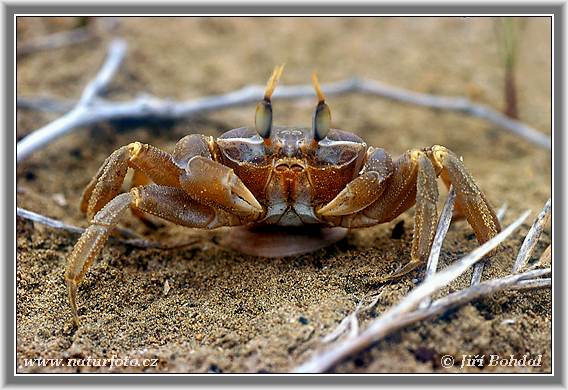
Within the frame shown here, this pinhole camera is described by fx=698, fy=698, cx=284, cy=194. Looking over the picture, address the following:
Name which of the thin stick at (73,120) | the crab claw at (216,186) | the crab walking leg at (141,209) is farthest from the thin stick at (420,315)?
the thin stick at (73,120)

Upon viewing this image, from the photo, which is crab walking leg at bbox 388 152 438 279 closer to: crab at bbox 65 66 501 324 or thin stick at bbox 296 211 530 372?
crab at bbox 65 66 501 324

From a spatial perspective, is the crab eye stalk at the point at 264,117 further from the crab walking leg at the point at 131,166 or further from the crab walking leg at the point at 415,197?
the crab walking leg at the point at 415,197

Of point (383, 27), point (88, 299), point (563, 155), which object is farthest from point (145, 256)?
point (383, 27)

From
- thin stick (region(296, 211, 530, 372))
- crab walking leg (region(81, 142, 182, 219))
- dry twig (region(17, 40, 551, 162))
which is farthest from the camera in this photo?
dry twig (region(17, 40, 551, 162))

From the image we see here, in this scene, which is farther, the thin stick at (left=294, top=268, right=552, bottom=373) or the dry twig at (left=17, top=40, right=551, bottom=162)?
the dry twig at (left=17, top=40, right=551, bottom=162)

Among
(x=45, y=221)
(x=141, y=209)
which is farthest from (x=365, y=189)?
(x=45, y=221)

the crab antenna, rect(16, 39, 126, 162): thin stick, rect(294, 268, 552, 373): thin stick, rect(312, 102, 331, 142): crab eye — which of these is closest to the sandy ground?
rect(294, 268, 552, 373): thin stick

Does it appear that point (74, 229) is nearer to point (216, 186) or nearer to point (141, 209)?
point (141, 209)

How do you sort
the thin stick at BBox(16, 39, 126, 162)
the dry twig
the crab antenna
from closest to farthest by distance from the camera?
the crab antenna, the thin stick at BBox(16, 39, 126, 162), the dry twig
